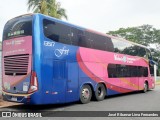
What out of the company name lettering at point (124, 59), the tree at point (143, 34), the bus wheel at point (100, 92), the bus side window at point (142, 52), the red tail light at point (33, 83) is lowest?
the bus wheel at point (100, 92)

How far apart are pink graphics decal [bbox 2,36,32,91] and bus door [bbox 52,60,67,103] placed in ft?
3.84

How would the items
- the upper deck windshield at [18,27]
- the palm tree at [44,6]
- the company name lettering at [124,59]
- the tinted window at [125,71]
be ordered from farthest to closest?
the palm tree at [44,6] < the company name lettering at [124,59] < the tinted window at [125,71] < the upper deck windshield at [18,27]

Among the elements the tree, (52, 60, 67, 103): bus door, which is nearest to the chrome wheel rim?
(52, 60, 67, 103): bus door

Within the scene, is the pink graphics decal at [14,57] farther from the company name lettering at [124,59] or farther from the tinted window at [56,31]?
the company name lettering at [124,59]

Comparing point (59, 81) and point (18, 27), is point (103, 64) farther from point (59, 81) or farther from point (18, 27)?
point (18, 27)

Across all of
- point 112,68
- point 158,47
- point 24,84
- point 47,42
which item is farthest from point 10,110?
point 158,47

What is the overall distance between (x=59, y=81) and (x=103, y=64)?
4.34 meters

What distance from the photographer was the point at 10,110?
34.8 feet

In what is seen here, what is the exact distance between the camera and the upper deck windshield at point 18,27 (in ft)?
34.1

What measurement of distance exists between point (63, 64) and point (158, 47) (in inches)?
1992

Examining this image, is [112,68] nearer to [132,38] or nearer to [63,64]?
[63,64]

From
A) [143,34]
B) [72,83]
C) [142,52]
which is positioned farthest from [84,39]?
[143,34]

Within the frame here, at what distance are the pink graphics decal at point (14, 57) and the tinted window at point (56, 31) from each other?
0.84 metres

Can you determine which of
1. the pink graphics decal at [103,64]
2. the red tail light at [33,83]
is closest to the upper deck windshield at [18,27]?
the red tail light at [33,83]
